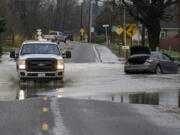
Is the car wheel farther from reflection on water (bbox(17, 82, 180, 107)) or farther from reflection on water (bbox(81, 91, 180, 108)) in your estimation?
reflection on water (bbox(81, 91, 180, 108))

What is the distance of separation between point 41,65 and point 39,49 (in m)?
1.40

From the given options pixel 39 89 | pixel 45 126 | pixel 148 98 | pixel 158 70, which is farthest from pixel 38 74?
pixel 45 126

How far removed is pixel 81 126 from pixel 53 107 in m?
3.37

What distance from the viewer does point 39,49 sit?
2562 centimetres

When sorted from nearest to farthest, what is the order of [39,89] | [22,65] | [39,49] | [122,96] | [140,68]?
1. [122,96]
2. [39,89]
3. [22,65]
4. [39,49]
5. [140,68]

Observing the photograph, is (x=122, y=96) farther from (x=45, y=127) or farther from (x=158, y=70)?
(x=158, y=70)

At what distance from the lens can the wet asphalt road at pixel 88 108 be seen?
41.8ft

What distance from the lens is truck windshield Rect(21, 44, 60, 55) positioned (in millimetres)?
25484

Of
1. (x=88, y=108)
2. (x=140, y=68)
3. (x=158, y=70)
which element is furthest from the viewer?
(x=158, y=70)

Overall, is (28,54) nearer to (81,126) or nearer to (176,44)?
(81,126)

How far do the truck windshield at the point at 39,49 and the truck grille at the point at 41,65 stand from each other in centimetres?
110

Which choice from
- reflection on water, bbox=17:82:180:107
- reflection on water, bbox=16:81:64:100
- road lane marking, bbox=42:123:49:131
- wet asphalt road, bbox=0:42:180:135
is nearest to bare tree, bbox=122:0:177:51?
wet asphalt road, bbox=0:42:180:135

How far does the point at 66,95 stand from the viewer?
20109mm

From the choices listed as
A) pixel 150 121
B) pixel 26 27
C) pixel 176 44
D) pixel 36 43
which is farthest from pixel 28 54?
pixel 26 27
